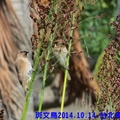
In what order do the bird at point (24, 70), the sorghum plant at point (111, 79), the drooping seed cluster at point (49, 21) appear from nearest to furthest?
the drooping seed cluster at point (49, 21) → the sorghum plant at point (111, 79) → the bird at point (24, 70)

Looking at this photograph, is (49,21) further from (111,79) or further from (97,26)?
(97,26)

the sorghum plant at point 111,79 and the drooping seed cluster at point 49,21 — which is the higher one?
the drooping seed cluster at point 49,21

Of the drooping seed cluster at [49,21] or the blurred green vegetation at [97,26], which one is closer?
the drooping seed cluster at [49,21]

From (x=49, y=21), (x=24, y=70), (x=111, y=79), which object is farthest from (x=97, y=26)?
(x=49, y=21)

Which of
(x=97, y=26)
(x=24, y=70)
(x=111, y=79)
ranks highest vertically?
(x=97, y=26)

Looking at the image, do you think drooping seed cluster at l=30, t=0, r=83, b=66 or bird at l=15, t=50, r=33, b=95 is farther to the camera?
bird at l=15, t=50, r=33, b=95

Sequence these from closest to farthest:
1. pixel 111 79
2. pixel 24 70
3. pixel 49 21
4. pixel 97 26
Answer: pixel 49 21 < pixel 111 79 < pixel 24 70 < pixel 97 26

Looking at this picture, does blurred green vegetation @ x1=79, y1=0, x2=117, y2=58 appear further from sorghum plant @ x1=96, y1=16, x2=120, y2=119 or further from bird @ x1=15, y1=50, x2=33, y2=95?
sorghum plant @ x1=96, y1=16, x2=120, y2=119

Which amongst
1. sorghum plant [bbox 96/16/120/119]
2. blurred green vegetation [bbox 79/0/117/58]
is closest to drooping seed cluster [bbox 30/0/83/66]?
sorghum plant [bbox 96/16/120/119]

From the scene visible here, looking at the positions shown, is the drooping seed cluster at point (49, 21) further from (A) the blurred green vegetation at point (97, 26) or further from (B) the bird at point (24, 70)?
(A) the blurred green vegetation at point (97, 26)

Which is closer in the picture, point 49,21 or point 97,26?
point 49,21

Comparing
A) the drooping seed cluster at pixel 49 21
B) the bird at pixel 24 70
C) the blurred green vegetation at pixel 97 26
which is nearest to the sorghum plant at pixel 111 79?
the drooping seed cluster at pixel 49 21

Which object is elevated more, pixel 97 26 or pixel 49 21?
pixel 97 26

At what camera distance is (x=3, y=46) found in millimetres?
5062
